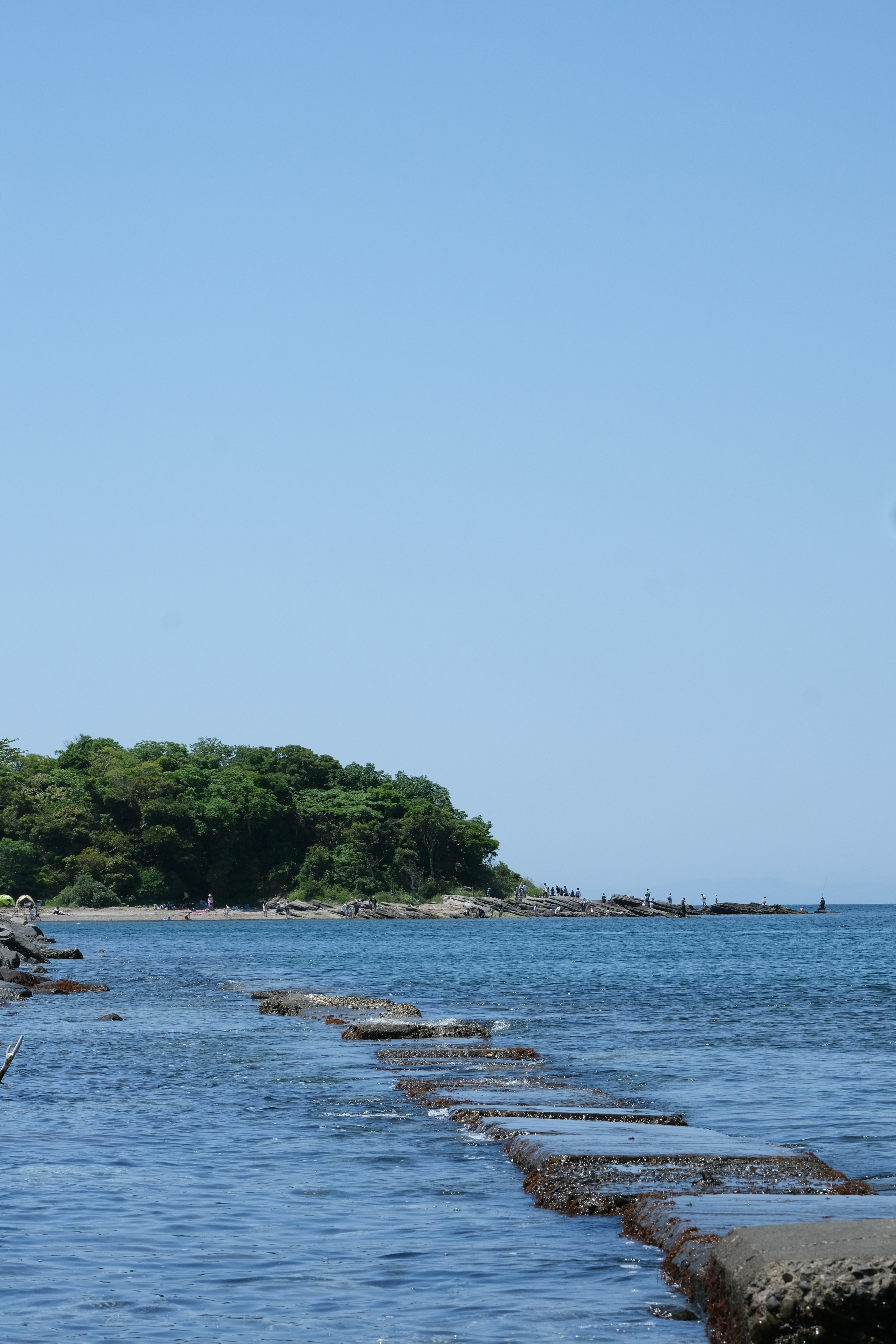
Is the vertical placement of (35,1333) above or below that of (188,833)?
below

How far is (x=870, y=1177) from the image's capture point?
14602mm

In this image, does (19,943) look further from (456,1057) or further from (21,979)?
(456,1057)

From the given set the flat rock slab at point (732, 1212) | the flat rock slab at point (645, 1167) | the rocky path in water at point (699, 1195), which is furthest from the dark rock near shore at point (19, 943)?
the flat rock slab at point (732, 1212)

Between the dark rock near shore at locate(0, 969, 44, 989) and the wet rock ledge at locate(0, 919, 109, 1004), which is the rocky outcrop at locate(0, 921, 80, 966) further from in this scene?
the dark rock near shore at locate(0, 969, 44, 989)

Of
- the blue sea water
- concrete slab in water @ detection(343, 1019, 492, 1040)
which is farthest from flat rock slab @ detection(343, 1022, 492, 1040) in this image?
the blue sea water

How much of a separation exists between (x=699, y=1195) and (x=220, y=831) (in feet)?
438

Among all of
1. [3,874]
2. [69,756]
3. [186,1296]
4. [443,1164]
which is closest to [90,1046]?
[443,1164]

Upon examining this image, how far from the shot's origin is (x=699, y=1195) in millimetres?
12320

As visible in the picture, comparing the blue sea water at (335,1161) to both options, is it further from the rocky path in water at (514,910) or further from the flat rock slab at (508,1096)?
the rocky path in water at (514,910)

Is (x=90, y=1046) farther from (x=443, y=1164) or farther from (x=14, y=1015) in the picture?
(x=443, y=1164)

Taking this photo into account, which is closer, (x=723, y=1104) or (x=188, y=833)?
(x=723, y=1104)

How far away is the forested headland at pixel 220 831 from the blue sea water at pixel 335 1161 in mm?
96313

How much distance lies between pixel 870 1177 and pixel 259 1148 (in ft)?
22.5

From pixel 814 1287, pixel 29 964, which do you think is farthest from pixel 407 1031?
pixel 29 964
